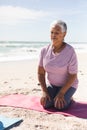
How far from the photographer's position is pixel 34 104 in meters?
5.17

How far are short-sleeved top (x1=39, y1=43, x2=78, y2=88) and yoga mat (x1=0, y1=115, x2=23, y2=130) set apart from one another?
1157mm

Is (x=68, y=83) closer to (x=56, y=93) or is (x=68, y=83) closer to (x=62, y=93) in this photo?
(x=62, y=93)

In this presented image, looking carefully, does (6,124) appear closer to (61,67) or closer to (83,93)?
(61,67)

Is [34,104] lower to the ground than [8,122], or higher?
lower

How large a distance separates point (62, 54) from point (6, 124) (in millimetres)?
1539

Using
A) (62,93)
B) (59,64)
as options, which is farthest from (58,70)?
(62,93)

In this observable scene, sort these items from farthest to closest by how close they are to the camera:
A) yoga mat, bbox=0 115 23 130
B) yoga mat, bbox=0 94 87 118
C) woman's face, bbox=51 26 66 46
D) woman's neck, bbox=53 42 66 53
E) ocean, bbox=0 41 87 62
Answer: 1. ocean, bbox=0 41 87 62
2. woman's neck, bbox=53 42 66 53
3. woman's face, bbox=51 26 66 46
4. yoga mat, bbox=0 94 87 118
5. yoga mat, bbox=0 115 23 130

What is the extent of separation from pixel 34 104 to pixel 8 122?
108cm

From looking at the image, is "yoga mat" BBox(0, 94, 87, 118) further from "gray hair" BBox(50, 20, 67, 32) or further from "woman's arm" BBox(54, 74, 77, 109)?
"gray hair" BBox(50, 20, 67, 32)

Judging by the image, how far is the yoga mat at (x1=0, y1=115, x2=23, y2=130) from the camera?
4.00m

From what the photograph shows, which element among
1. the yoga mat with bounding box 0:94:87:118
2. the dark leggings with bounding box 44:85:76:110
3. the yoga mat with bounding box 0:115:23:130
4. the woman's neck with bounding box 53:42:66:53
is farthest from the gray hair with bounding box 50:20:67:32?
the yoga mat with bounding box 0:115:23:130

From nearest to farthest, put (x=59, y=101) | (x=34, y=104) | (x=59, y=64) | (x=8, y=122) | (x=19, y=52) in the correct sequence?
(x=8, y=122) → (x=59, y=101) → (x=59, y=64) → (x=34, y=104) → (x=19, y=52)

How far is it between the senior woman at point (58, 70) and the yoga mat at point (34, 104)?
10 cm

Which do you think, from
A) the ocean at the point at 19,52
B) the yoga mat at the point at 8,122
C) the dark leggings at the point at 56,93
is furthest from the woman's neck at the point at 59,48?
the ocean at the point at 19,52
